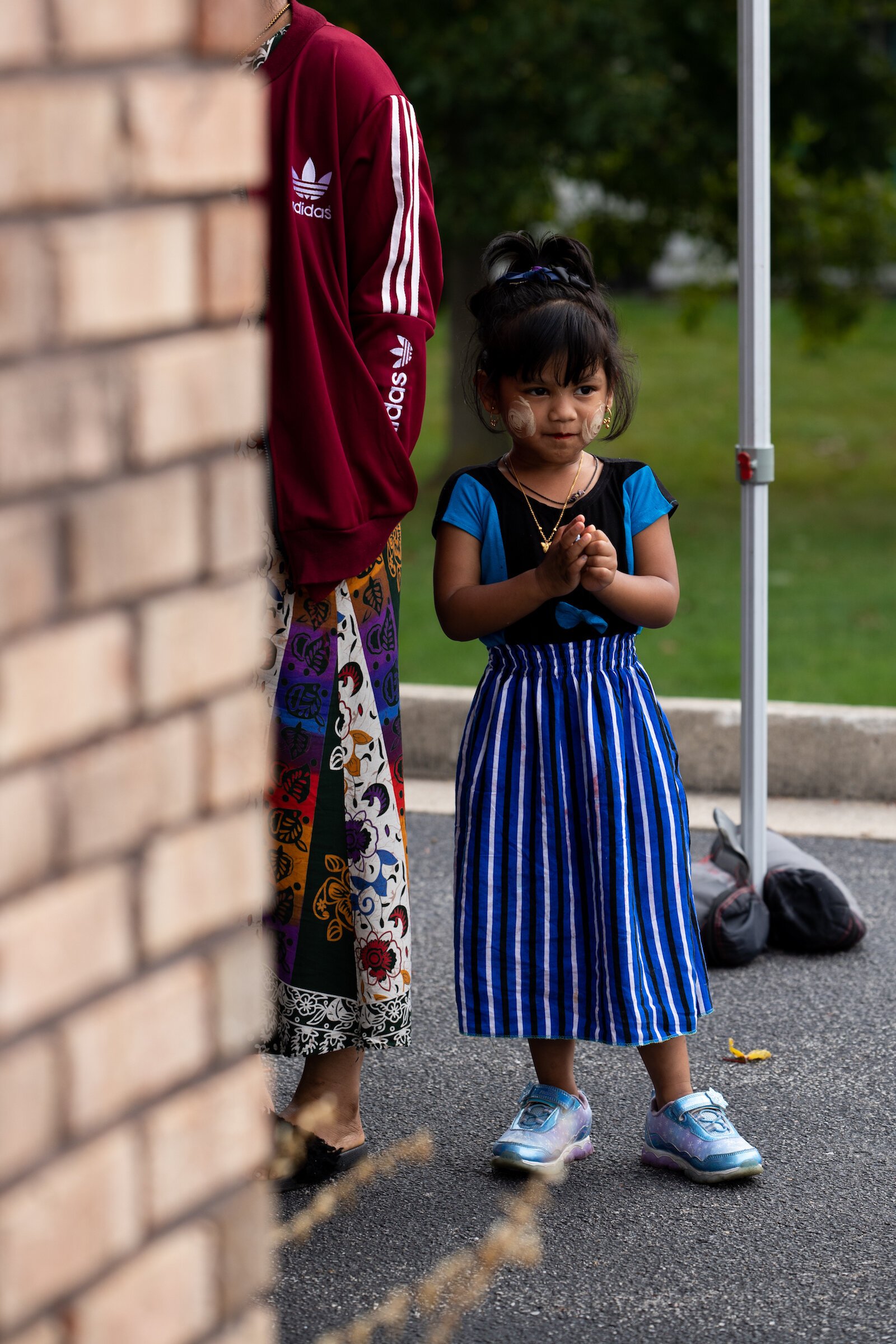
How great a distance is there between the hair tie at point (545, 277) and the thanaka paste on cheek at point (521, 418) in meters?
0.23

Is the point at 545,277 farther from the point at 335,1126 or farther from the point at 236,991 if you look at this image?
the point at 236,991

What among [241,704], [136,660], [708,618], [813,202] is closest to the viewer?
[136,660]

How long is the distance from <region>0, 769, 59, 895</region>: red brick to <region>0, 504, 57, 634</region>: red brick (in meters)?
0.11

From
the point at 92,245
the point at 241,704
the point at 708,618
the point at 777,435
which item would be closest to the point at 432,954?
the point at 241,704

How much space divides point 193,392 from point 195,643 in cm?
20

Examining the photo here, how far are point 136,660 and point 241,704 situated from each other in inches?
5.5

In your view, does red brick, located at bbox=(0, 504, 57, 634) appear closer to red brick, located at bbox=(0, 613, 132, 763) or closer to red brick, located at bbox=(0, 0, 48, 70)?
red brick, located at bbox=(0, 613, 132, 763)

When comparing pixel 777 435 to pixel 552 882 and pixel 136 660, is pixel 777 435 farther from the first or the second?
pixel 136 660

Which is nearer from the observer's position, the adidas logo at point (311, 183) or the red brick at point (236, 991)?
the red brick at point (236, 991)

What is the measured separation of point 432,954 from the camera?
4059 mm

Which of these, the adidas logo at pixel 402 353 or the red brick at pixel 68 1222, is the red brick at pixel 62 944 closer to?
the red brick at pixel 68 1222

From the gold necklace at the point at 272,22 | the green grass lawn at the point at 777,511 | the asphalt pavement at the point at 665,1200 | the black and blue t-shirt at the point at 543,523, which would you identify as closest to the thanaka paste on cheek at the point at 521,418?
the black and blue t-shirt at the point at 543,523

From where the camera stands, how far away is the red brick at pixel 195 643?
129 centimetres

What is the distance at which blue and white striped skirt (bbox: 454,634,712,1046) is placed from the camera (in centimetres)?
282
